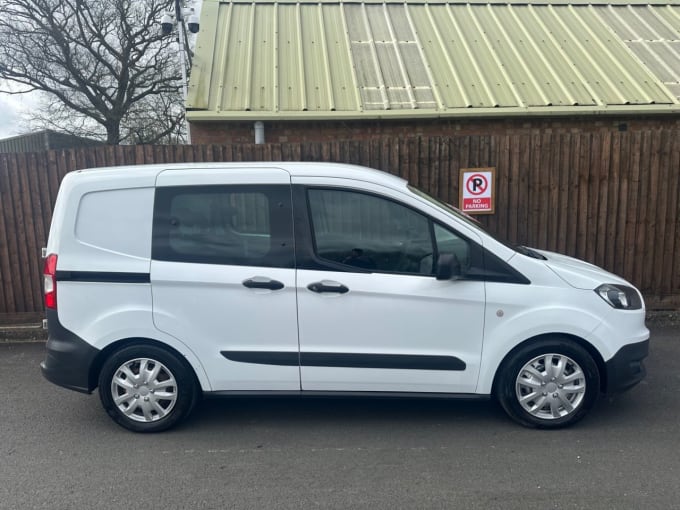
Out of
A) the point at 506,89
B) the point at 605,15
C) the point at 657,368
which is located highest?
the point at 605,15

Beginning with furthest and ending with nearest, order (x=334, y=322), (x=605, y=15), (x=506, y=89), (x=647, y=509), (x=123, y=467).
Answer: (x=605, y=15)
(x=506, y=89)
(x=334, y=322)
(x=123, y=467)
(x=647, y=509)

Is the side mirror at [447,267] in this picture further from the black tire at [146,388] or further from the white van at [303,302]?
the black tire at [146,388]

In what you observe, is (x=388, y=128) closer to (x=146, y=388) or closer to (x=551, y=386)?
(x=551, y=386)

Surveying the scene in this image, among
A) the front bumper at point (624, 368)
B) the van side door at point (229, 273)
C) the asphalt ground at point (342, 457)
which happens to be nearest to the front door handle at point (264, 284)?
the van side door at point (229, 273)

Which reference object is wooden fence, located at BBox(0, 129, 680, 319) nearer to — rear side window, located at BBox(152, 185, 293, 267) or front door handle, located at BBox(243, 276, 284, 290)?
rear side window, located at BBox(152, 185, 293, 267)

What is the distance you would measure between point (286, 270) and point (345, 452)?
1.27m

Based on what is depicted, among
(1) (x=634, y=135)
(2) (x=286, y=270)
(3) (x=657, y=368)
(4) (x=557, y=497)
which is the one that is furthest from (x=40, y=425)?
(1) (x=634, y=135)

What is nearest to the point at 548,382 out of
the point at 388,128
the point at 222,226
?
the point at 222,226

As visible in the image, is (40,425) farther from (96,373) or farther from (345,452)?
(345,452)

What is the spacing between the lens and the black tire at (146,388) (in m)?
3.96

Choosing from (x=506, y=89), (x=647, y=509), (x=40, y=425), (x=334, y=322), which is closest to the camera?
(x=647, y=509)

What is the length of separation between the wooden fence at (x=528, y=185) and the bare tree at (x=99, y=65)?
49.5ft

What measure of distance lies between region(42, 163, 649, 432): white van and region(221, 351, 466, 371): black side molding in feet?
0.05

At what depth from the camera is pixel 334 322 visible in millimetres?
3885
